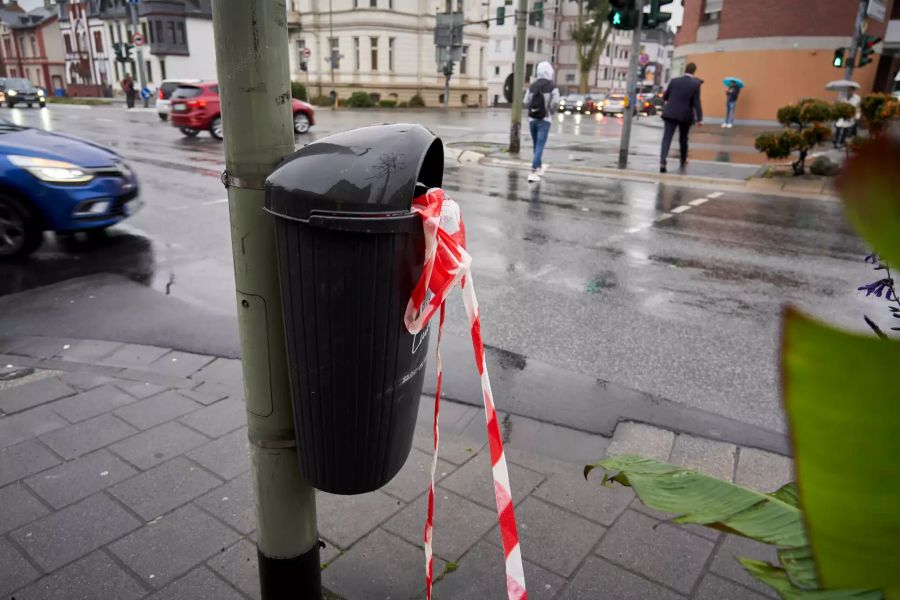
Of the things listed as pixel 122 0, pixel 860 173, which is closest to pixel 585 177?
pixel 860 173

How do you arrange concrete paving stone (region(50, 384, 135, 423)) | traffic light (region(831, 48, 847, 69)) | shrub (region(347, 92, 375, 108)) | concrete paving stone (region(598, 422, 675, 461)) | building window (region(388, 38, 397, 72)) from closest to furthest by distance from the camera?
concrete paving stone (region(598, 422, 675, 461)) < concrete paving stone (region(50, 384, 135, 423)) < traffic light (region(831, 48, 847, 69)) < shrub (region(347, 92, 375, 108)) < building window (region(388, 38, 397, 72))

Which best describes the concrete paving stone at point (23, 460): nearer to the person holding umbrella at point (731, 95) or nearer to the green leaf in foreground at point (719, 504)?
the green leaf in foreground at point (719, 504)

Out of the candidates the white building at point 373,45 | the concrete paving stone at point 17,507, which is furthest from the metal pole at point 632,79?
the white building at point 373,45

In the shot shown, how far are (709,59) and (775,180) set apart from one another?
76.1ft

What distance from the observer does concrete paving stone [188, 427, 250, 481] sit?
3129 mm

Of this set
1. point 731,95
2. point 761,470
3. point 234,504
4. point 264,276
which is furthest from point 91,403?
point 731,95

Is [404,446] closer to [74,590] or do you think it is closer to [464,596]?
[464,596]

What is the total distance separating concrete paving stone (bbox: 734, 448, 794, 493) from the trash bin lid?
90.7 inches

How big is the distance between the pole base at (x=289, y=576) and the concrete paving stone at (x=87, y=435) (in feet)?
5.25

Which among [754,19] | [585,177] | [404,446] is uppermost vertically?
[754,19]

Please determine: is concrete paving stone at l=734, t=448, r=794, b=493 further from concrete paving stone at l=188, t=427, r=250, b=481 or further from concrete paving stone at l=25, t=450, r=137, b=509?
concrete paving stone at l=25, t=450, r=137, b=509

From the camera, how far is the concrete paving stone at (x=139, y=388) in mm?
3857

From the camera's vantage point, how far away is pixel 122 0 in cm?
6431

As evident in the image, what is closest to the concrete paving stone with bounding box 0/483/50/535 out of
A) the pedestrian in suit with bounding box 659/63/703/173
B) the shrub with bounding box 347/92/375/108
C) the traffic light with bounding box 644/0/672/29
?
the pedestrian in suit with bounding box 659/63/703/173
